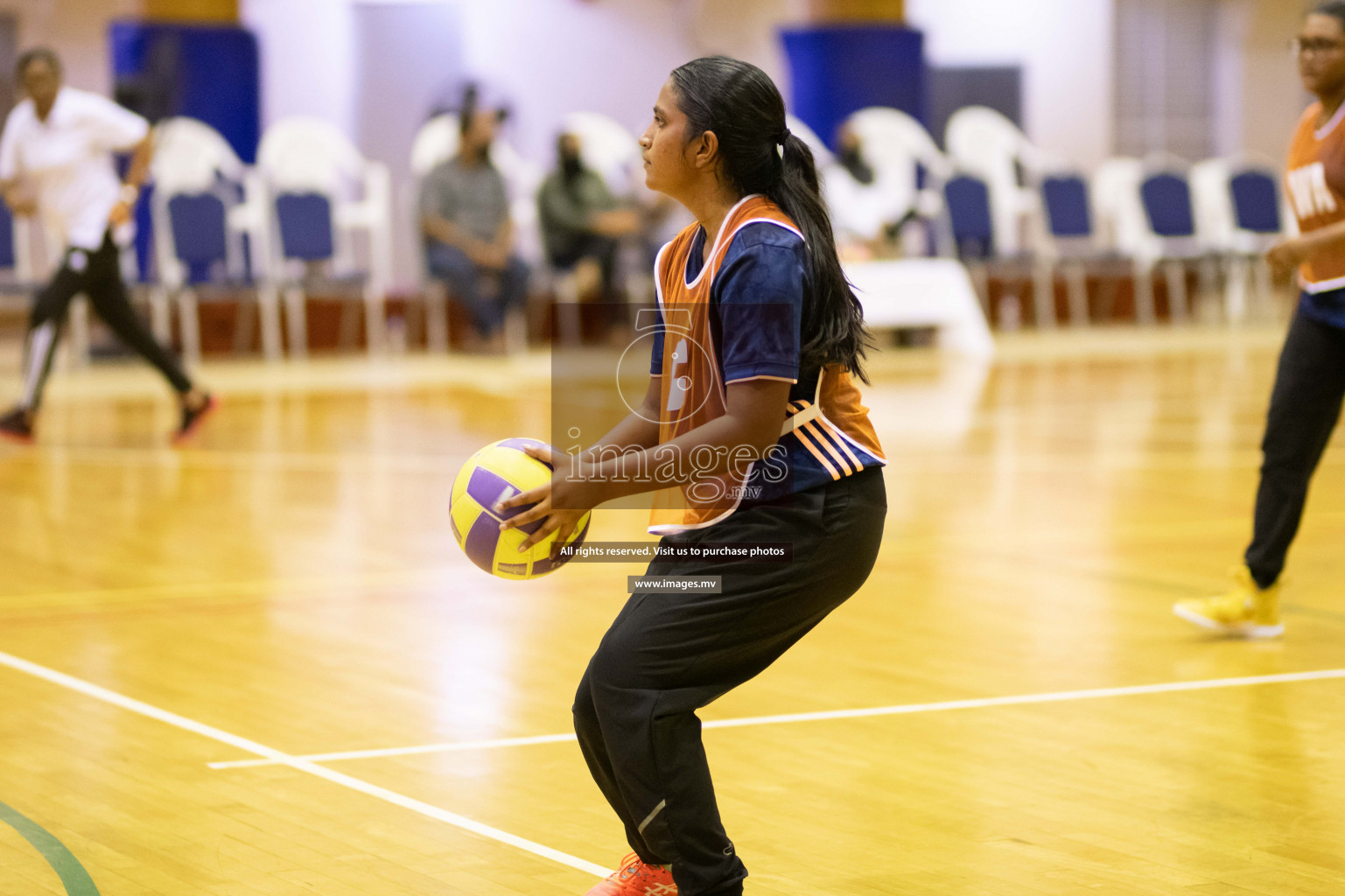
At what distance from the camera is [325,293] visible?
14.4 meters

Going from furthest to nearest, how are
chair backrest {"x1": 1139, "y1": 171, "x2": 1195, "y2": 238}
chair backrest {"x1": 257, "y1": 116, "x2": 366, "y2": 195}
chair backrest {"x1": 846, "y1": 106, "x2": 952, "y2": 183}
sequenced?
chair backrest {"x1": 1139, "y1": 171, "x2": 1195, "y2": 238} < chair backrest {"x1": 846, "y1": 106, "x2": 952, "y2": 183} < chair backrest {"x1": 257, "y1": 116, "x2": 366, "y2": 195}

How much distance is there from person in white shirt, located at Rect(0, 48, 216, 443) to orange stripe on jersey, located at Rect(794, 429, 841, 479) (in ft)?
22.1

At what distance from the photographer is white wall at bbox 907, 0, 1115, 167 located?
19.8m

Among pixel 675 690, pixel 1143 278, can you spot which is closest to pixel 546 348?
pixel 1143 278

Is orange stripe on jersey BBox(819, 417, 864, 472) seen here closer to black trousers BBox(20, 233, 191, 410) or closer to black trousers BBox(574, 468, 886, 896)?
black trousers BBox(574, 468, 886, 896)

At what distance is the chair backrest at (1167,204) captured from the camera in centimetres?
1673

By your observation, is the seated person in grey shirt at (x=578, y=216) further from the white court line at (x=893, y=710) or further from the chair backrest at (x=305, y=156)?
the white court line at (x=893, y=710)

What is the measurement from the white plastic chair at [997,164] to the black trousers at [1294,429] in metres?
11.8

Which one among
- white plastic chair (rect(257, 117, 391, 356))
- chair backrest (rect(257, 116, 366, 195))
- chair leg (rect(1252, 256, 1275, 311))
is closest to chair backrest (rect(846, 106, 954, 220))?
white plastic chair (rect(257, 117, 391, 356))

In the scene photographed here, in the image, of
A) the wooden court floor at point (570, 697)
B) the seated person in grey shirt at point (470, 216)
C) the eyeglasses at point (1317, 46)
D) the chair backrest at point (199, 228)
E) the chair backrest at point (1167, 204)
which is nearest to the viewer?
the wooden court floor at point (570, 697)

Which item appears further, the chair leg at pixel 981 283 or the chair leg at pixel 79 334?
the chair leg at pixel 981 283

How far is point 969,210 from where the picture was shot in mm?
15758

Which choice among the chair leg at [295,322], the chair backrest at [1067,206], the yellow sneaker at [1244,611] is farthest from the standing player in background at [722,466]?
the chair backrest at [1067,206]

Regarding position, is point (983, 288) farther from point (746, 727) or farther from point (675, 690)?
point (675, 690)
